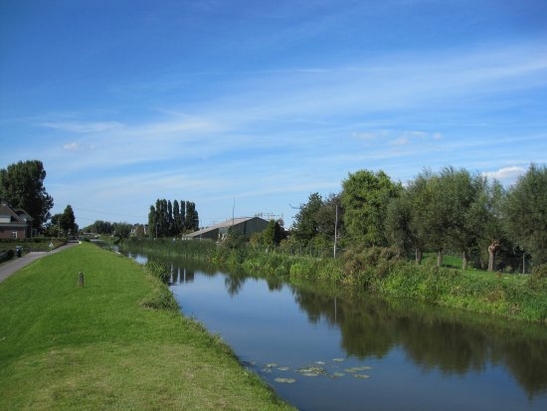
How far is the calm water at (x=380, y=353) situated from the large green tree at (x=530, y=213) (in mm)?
6127

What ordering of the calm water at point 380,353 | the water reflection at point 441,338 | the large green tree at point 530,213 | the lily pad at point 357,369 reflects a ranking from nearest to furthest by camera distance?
the calm water at point 380,353, the lily pad at point 357,369, the water reflection at point 441,338, the large green tree at point 530,213

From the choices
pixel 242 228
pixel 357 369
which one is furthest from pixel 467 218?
pixel 242 228

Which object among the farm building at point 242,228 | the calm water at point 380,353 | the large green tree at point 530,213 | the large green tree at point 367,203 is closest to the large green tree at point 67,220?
the farm building at point 242,228

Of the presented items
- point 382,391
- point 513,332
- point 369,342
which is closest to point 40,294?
point 369,342

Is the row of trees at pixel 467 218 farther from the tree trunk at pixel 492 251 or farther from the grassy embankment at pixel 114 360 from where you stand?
the grassy embankment at pixel 114 360

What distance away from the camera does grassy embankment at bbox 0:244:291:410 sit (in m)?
8.62

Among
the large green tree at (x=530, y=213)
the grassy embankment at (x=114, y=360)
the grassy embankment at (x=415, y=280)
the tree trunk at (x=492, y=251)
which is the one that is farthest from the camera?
the tree trunk at (x=492, y=251)

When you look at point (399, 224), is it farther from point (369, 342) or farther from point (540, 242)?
point (369, 342)

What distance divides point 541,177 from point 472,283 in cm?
→ 680

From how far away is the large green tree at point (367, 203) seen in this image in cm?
4844

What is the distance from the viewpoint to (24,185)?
334ft

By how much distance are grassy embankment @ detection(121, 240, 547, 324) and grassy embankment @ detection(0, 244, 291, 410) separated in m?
15.2

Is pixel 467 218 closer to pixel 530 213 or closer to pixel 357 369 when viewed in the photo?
pixel 530 213

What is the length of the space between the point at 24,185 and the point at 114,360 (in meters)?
101
